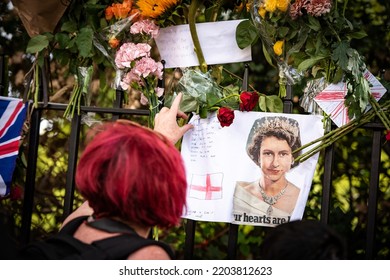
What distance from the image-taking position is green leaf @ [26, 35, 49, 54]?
2.71m

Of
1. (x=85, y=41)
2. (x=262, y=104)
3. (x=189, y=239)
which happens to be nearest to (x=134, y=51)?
(x=85, y=41)

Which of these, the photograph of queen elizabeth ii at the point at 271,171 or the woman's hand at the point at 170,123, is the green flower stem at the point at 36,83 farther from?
the photograph of queen elizabeth ii at the point at 271,171

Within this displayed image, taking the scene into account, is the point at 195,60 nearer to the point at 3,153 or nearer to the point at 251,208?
the point at 251,208

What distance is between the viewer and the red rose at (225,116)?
2.44m

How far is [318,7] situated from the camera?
246cm

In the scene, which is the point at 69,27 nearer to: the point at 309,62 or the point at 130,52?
the point at 130,52

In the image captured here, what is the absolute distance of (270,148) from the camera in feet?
8.26

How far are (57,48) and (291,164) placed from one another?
1.17 meters

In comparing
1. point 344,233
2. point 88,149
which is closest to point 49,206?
point 344,233

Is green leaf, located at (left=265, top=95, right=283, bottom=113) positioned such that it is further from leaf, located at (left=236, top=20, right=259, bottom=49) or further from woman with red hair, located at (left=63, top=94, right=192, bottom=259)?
woman with red hair, located at (left=63, top=94, right=192, bottom=259)

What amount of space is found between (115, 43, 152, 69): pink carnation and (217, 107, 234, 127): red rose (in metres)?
0.43

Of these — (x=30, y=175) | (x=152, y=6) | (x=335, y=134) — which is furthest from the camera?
(x=30, y=175)

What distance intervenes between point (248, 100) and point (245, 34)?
30cm

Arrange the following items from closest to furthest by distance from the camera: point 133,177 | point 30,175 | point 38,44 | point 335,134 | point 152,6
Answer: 1. point 133,177
2. point 335,134
3. point 152,6
4. point 38,44
5. point 30,175
